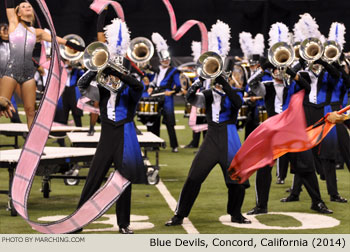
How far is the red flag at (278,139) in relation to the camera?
20.0 feet

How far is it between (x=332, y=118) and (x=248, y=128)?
713 centimetres

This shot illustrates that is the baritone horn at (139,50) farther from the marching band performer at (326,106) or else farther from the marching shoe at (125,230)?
the marching shoe at (125,230)

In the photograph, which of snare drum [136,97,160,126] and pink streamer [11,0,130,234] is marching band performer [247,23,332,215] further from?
snare drum [136,97,160,126]

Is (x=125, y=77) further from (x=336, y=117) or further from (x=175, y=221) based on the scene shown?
(x=336, y=117)

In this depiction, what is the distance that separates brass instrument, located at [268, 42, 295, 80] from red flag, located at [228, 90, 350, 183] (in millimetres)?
1731

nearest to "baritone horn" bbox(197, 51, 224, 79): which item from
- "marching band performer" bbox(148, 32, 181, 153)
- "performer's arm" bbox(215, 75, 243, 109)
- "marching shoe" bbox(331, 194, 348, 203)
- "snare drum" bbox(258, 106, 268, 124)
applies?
"performer's arm" bbox(215, 75, 243, 109)

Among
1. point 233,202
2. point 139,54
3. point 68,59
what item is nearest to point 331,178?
point 233,202

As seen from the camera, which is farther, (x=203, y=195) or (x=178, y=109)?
(x=178, y=109)

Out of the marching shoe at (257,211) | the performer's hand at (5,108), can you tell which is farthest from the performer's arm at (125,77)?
the marching shoe at (257,211)

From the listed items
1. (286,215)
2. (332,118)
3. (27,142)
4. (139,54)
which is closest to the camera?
(332,118)

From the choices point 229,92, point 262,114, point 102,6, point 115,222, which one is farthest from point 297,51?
point 115,222

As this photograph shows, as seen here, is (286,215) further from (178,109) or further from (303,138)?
(178,109)

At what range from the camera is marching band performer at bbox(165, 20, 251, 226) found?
8023mm

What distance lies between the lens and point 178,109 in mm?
25688
